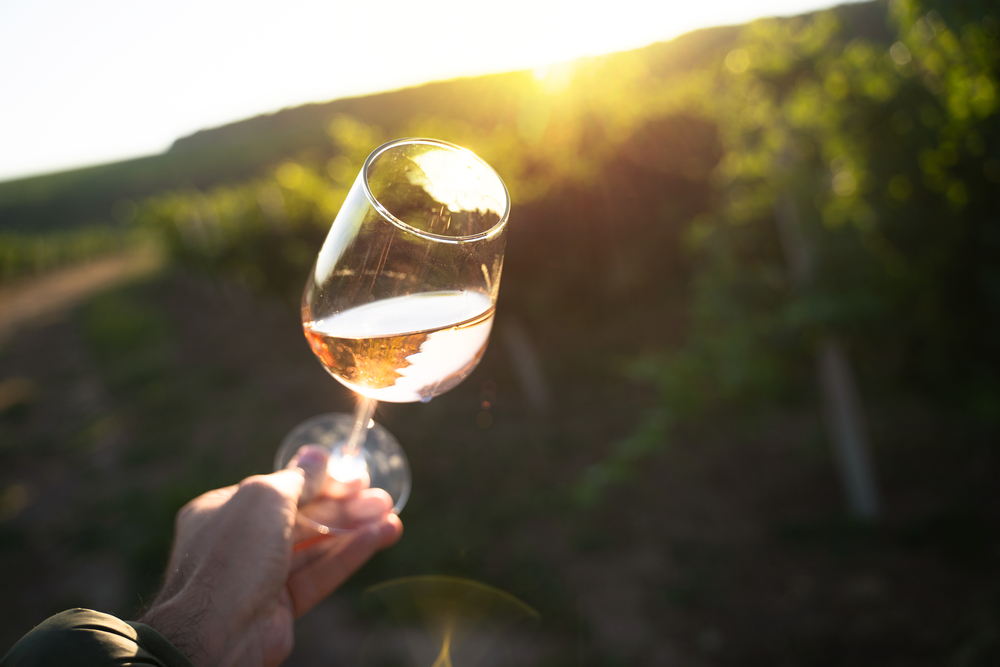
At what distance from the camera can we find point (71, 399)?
922cm

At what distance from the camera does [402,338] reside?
1264mm

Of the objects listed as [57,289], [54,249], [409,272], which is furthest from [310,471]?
[54,249]

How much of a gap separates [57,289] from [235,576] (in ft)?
95.2

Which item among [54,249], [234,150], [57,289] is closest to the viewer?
[57,289]

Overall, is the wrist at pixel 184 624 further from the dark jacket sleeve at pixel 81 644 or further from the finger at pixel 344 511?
the finger at pixel 344 511

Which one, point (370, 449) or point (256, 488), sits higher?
point (256, 488)

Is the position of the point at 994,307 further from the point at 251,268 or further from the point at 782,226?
the point at 251,268

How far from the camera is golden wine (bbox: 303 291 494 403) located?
1.27m

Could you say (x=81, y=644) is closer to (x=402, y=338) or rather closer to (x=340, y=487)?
(x=402, y=338)

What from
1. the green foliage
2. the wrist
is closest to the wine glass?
the wrist

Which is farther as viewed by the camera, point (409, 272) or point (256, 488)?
point (256, 488)

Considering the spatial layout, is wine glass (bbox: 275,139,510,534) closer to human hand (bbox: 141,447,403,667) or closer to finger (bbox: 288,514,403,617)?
human hand (bbox: 141,447,403,667)

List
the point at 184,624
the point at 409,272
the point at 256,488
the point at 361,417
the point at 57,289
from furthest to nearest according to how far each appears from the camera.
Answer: the point at 57,289 → the point at 361,417 → the point at 256,488 → the point at 409,272 → the point at 184,624

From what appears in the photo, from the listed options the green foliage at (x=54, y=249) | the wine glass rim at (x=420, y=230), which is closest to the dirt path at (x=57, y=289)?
the green foliage at (x=54, y=249)
